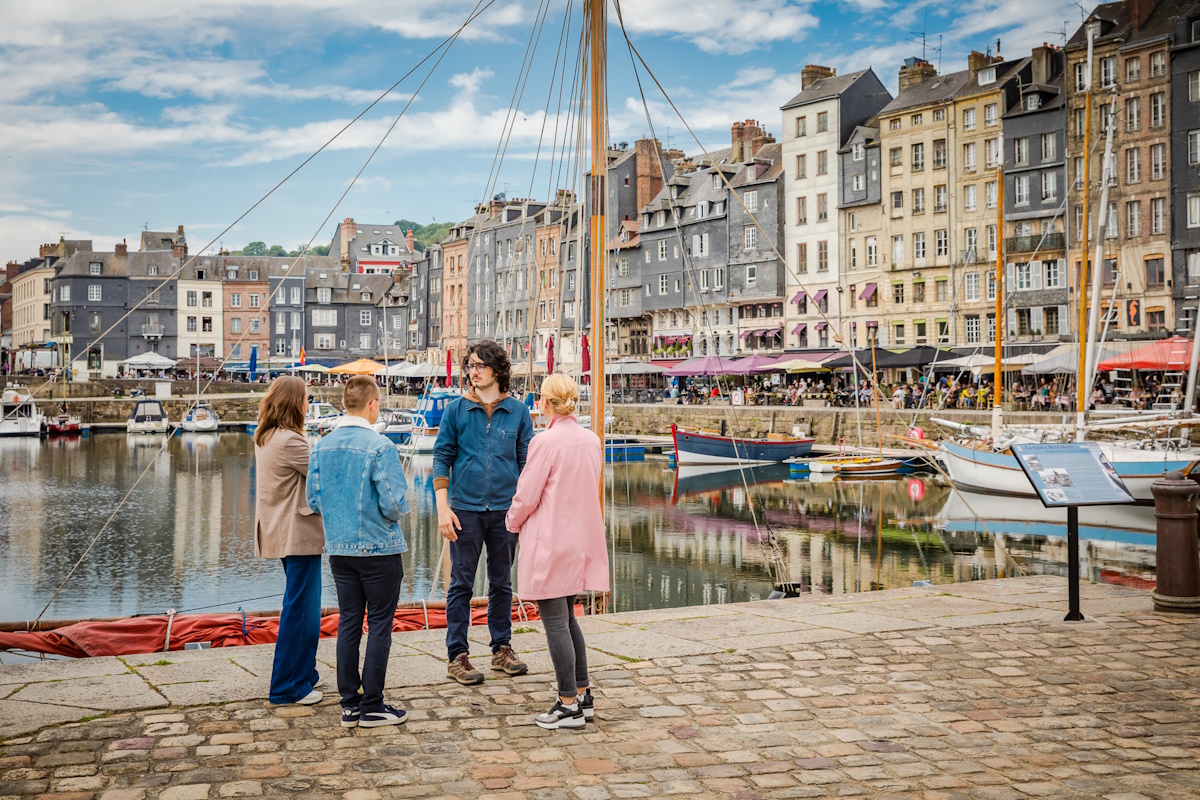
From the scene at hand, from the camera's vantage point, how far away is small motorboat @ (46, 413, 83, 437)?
194 feet

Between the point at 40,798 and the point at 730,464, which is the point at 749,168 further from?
the point at 40,798

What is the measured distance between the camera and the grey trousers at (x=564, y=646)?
491cm

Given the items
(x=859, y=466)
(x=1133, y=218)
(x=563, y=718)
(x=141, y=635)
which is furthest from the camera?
(x=1133, y=218)

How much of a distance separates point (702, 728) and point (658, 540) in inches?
766

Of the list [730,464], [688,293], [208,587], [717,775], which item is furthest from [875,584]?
[688,293]

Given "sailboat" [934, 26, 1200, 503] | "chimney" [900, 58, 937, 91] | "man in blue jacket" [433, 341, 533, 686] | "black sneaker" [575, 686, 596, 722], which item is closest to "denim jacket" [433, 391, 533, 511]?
"man in blue jacket" [433, 341, 533, 686]

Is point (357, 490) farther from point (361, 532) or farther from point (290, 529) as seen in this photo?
point (290, 529)

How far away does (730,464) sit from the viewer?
132 ft

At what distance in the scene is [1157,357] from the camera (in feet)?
110

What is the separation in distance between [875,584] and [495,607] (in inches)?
548

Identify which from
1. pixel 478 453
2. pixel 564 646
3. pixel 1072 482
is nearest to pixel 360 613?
pixel 564 646

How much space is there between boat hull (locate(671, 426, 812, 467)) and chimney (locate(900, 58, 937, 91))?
2472 cm

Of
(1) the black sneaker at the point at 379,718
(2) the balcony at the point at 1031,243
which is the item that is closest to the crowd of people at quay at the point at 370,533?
(1) the black sneaker at the point at 379,718

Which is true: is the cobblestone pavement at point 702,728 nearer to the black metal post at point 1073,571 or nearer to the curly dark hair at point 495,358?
the black metal post at point 1073,571
